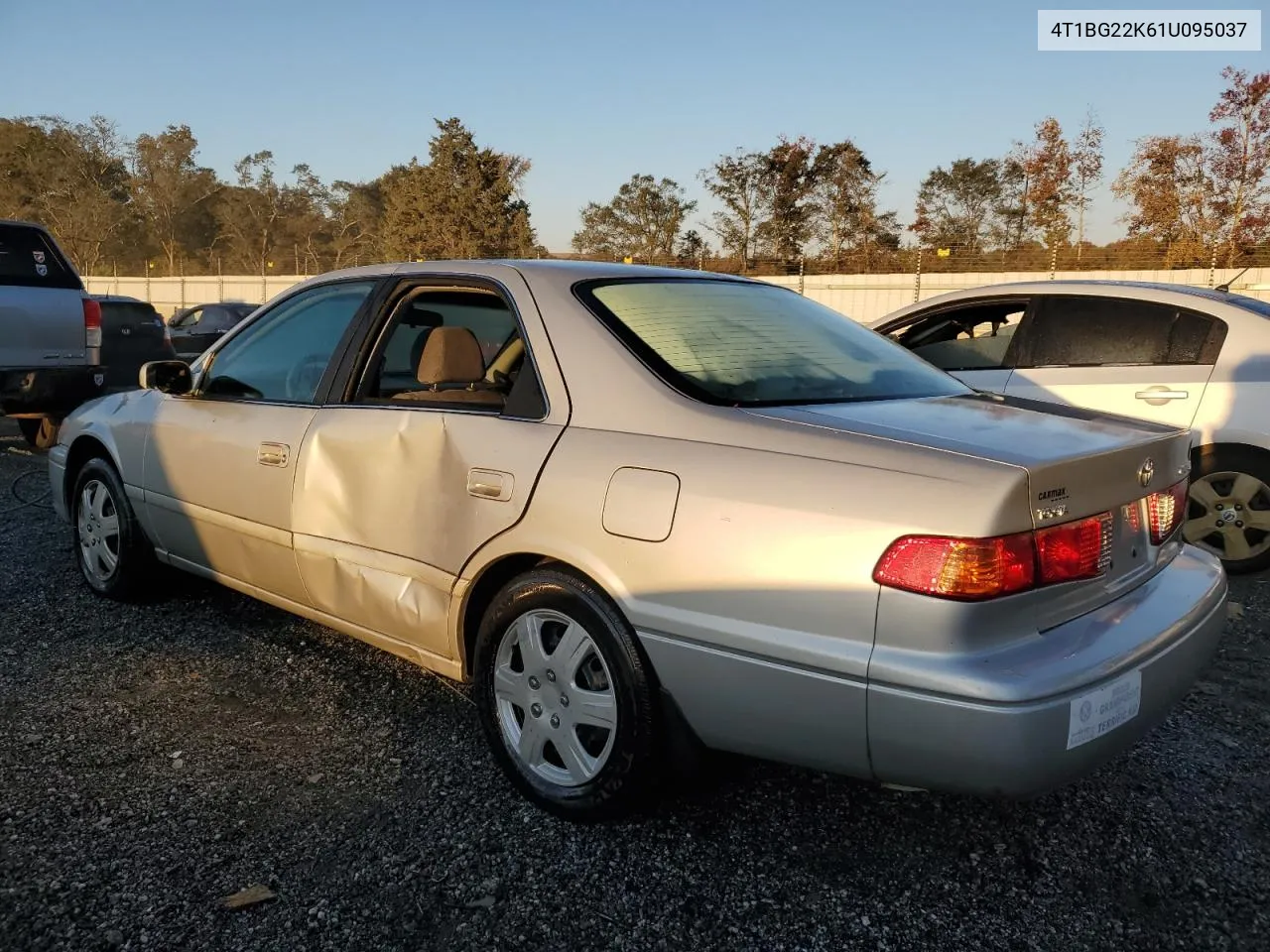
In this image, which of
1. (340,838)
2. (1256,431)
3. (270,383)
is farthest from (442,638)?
(1256,431)

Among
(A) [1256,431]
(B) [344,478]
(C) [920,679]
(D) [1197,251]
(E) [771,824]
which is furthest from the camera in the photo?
(D) [1197,251]

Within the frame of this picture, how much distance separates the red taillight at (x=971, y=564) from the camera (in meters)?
1.94

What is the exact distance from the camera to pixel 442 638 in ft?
9.43

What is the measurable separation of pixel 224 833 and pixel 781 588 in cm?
162

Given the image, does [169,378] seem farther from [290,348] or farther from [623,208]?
[623,208]

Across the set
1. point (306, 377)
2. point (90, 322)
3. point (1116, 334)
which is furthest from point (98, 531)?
point (1116, 334)

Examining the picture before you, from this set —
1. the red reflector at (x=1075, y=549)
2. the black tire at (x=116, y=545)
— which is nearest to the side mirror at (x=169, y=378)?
the black tire at (x=116, y=545)

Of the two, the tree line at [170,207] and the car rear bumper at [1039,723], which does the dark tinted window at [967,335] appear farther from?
the tree line at [170,207]

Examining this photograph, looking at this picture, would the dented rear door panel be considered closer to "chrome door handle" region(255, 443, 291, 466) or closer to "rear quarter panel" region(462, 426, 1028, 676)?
"chrome door handle" region(255, 443, 291, 466)

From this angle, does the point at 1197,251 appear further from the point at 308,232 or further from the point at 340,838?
the point at 308,232

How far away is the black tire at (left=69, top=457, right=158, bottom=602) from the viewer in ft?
13.9

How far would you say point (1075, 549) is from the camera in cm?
214

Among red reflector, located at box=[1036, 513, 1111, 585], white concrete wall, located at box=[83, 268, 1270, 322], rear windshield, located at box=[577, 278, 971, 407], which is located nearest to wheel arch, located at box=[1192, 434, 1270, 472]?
rear windshield, located at box=[577, 278, 971, 407]

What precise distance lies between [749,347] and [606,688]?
41.8 inches
